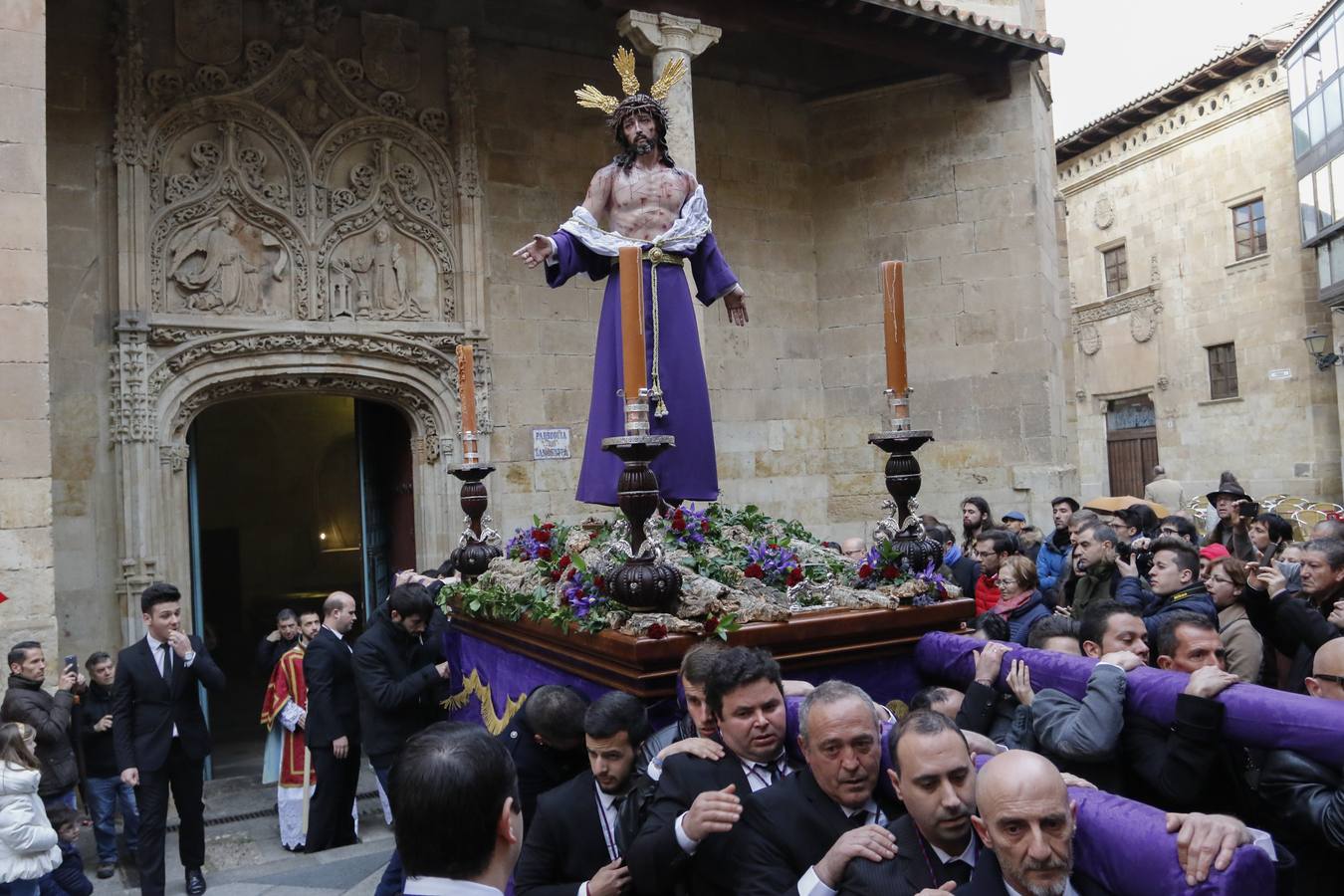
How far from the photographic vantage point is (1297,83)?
62.6 ft

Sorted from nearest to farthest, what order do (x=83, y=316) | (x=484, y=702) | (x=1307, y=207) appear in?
(x=484, y=702) < (x=83, y=316) < (x=1307, y=207)

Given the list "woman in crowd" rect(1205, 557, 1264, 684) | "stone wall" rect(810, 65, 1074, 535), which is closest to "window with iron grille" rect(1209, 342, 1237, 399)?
"stone wall" rect(810, 65, 1074, 535)

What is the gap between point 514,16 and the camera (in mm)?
10828

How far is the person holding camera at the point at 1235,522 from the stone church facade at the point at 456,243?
3524mm

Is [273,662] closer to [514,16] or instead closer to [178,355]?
[178,355]

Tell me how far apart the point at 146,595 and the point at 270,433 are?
11086 millimetres

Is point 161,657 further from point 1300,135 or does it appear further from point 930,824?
point 1300,135

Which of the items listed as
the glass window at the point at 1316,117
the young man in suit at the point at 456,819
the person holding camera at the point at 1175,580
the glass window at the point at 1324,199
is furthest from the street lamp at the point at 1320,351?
the young man in suit at the point at 456,819

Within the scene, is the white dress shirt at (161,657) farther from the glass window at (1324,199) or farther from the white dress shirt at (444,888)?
the glass window at (1324,199)

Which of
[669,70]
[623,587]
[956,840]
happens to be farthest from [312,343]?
[956,840]

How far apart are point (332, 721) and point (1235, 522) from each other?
6277 millimetres

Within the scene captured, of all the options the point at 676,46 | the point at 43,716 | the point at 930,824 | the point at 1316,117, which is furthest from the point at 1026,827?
the point at 1316,117

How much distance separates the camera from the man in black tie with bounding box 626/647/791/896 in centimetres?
268

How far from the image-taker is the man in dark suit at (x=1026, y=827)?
2.12 meters
